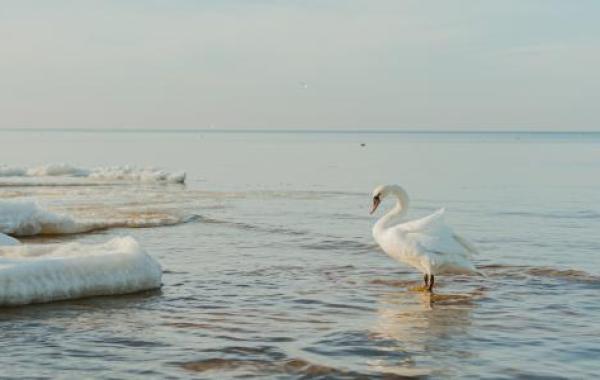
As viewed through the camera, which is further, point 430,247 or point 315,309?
point 430,247

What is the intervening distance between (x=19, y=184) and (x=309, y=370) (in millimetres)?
31754

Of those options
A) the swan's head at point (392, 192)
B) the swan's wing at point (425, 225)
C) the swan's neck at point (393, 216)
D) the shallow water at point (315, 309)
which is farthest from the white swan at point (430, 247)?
the swan's head at point (392, 192)

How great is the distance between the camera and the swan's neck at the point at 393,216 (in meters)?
13.7

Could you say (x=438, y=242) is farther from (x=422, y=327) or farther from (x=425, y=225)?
(x=422, y=327)

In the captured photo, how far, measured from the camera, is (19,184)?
123ft

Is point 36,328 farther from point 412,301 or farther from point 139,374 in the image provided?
point 412,301

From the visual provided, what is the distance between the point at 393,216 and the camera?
13984mm

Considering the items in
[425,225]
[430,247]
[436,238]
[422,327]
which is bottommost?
[422,327]

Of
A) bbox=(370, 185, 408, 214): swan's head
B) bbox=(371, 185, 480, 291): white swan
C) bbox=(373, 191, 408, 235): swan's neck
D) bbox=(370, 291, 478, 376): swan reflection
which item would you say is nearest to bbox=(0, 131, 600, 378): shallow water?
bbox=(370, 291, 478, 376): swan reflection

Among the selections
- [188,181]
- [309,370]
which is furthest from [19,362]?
[188,181]

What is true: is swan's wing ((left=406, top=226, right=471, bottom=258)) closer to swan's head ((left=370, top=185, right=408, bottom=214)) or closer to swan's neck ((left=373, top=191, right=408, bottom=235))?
swan's neck ((left=373, top=191, right=408, bottom=235))

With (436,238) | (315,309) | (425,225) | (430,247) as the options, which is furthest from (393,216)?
(315,309)

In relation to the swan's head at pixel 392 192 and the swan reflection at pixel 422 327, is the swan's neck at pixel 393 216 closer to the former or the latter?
the swan's head at pixel 392 192

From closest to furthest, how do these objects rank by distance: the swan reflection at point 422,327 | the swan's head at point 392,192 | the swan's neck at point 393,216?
the swan reflection at point 422,327, the swan's neck at point 393,216, the swan's head at point 392,192
